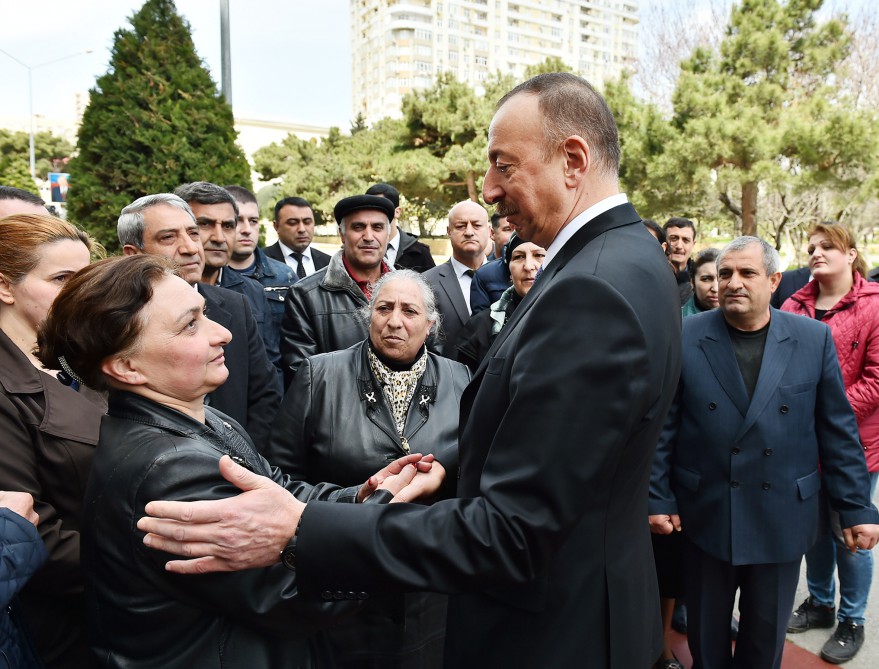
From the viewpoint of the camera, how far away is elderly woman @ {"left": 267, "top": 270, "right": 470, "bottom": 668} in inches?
94.4

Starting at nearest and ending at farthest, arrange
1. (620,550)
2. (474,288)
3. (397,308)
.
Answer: (620,550), (397,308), (474,288)

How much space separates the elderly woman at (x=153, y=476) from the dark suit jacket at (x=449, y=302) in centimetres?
270

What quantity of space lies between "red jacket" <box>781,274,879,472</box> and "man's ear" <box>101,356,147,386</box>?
358 cm

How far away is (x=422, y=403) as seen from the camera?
2.86 meters

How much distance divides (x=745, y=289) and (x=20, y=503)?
2.75 metres

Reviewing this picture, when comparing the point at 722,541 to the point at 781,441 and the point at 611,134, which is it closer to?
the point at 781,441

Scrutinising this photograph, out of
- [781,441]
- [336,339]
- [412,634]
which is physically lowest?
[412,634]

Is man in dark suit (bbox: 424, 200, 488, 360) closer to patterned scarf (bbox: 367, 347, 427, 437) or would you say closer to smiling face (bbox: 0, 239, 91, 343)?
patterned scarf (bbox: 367, 347, 427, 437)

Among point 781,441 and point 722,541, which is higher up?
point 781,441

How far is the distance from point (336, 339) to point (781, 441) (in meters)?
2.35

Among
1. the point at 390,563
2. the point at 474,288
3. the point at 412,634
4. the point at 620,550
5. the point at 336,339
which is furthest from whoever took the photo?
the point at 474,288

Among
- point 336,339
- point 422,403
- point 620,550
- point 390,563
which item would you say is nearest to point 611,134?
point 620,550

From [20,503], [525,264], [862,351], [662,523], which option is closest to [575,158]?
[20,503]

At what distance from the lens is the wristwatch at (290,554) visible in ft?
4.40
